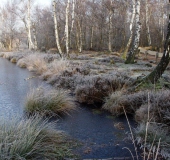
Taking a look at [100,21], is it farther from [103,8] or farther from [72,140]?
[72,140]

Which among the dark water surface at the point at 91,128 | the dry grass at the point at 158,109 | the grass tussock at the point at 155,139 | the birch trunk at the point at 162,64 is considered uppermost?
the birch trunk at the point at 162,64

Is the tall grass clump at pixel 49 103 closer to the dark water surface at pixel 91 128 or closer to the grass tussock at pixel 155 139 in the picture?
the dark water surface at pixel 91 128

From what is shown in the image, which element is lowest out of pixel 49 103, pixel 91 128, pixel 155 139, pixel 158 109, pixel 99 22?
pixel 91 128

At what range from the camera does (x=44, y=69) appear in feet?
43.4

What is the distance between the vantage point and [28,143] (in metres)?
3.79

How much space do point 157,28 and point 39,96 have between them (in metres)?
25.2

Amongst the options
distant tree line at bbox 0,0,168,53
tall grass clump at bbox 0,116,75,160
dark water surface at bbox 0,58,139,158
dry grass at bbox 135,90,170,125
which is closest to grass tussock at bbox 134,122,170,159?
dark water surface at bbox 0,58,139,158

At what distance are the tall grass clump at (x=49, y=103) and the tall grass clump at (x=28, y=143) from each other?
1.88 m

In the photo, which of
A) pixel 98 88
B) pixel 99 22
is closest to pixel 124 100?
pixel 98 88

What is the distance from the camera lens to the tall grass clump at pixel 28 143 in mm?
3573

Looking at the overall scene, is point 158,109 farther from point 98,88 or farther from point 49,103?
point 49,103

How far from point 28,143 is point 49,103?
9.47 feet

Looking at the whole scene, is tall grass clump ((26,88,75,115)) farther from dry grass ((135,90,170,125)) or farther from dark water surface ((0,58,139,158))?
dry grass ((135,90,170,125))

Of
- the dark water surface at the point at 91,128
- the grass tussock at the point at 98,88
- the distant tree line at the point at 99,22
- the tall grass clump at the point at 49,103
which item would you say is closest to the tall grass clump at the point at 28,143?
the dark water surface at the point at 91,128
